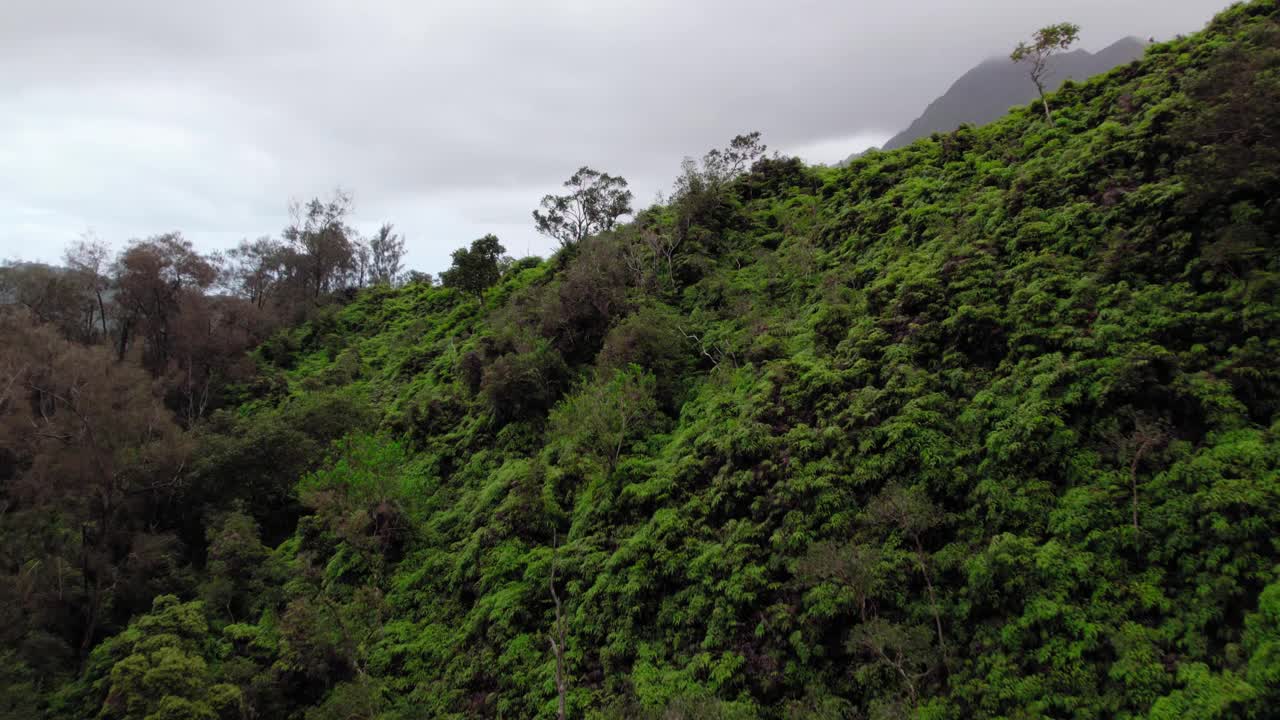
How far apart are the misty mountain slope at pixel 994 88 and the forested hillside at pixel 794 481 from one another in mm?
83084

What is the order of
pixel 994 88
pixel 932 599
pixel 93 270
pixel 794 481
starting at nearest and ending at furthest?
pixel 932 599 < pixel 794 481 < pixel 93 270 < pixel 994 88

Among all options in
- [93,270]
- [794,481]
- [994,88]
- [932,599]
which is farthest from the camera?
[994,88]

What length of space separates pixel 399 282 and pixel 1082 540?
71.9 metres

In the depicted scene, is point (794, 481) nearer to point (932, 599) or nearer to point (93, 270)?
point (932, 599)

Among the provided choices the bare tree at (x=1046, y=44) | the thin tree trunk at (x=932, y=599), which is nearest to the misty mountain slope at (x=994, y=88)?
the bare tree at (x=1046, y=44)

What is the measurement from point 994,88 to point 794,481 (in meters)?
147

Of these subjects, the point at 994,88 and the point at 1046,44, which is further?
the point at 994,88

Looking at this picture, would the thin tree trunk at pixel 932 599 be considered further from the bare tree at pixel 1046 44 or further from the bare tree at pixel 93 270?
the bare tree at pixel 93 270

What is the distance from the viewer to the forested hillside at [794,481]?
11.8 meters

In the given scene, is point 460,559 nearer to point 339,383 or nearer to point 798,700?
point 798,700

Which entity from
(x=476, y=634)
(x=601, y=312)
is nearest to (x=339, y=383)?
(x=601, y=312)

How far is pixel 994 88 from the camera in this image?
129375 millimetres

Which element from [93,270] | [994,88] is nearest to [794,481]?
[93,270]

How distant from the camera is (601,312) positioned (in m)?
31.4
